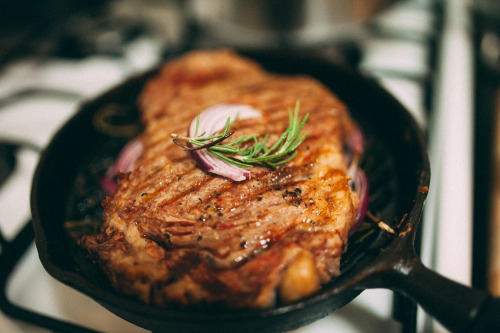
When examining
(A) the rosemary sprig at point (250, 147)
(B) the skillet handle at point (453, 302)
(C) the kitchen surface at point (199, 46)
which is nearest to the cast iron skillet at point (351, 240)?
(B) the skillet handle at point (453, 302)

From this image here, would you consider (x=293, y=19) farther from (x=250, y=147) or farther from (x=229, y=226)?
(x=229, y=226)

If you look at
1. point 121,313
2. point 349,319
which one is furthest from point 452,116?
point 121,313

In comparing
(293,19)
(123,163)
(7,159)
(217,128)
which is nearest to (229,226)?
(217,128)

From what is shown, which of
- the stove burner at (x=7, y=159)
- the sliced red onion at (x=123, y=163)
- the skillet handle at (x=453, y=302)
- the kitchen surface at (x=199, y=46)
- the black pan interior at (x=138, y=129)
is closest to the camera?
the skillet handle at (x=453, y=302)

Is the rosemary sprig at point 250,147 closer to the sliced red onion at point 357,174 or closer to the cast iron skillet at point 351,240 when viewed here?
the sliced red onion at point 357,174

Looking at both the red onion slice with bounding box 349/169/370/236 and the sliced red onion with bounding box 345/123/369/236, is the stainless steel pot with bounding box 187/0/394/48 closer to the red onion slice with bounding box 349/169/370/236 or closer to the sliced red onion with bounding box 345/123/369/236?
the sliced red onion with bounding box 345/123/369/236

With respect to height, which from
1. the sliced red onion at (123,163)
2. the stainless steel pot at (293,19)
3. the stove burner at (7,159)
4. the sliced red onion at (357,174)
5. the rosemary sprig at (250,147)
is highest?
the stainless steel pot at (293,19)

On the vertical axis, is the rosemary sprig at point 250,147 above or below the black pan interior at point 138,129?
above
